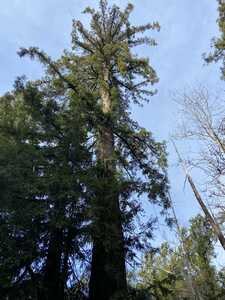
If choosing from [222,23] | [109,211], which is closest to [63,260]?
[109,211]

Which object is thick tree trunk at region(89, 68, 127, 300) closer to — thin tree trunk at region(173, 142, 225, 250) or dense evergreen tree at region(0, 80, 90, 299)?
dense evergreen tree at region(0, 80, 90, 299)

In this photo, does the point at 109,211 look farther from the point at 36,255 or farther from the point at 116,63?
the point at 116,63

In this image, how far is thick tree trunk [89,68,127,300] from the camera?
6.26 meters

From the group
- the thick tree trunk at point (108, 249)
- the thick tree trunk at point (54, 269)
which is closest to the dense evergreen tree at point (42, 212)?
the thick tree trunk at point (54, 269)

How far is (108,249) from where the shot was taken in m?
6.45

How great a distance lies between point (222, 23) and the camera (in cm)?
1271

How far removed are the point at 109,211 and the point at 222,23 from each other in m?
9.76

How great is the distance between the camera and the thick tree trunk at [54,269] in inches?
253

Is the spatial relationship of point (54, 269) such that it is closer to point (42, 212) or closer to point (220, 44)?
point (42, 212)

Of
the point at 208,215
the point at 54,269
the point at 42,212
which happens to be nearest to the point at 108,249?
the point at 54,269

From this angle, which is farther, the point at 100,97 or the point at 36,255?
the point at 100,97

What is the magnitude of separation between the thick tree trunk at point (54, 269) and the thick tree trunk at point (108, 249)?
67 cm

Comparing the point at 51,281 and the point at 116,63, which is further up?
the point at 116,63

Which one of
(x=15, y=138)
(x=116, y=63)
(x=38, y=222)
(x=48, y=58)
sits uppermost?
(x=116, y=63)
